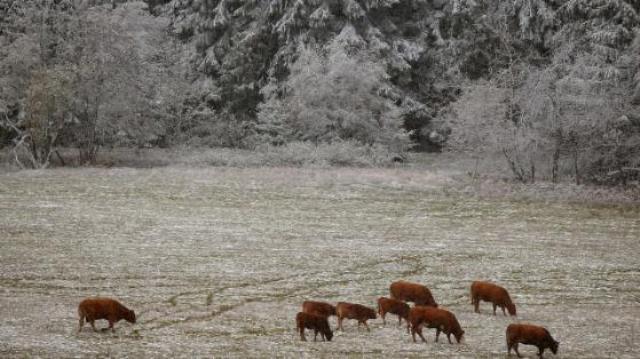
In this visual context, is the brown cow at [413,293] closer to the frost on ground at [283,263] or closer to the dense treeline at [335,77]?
the frost on ground at [283,263]

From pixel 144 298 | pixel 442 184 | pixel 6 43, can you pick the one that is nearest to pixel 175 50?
pixel 6 43

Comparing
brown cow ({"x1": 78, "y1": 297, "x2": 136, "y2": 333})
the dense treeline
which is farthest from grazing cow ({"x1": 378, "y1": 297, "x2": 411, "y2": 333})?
the dense treeline

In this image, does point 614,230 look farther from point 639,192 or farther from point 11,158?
point 11,158

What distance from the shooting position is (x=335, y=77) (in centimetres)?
4656

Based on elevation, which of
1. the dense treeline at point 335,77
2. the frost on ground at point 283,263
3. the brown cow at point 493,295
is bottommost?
the frost on ground at point 283,263

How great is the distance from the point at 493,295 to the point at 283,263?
20.9ft

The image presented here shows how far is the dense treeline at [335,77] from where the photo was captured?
36.3 meters

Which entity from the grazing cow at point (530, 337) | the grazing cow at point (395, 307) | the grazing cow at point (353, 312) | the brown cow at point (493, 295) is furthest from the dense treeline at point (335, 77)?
the grazing cow at point (530, 337)

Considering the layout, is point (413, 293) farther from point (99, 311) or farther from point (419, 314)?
point (99, 311)

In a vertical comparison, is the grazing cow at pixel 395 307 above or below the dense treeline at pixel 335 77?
→ below

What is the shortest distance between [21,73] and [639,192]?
103 feet

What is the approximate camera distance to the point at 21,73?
4269cm

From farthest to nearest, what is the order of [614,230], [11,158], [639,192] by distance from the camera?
[11,158], [639,192], [614,230]

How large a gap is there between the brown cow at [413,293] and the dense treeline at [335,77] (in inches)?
828
